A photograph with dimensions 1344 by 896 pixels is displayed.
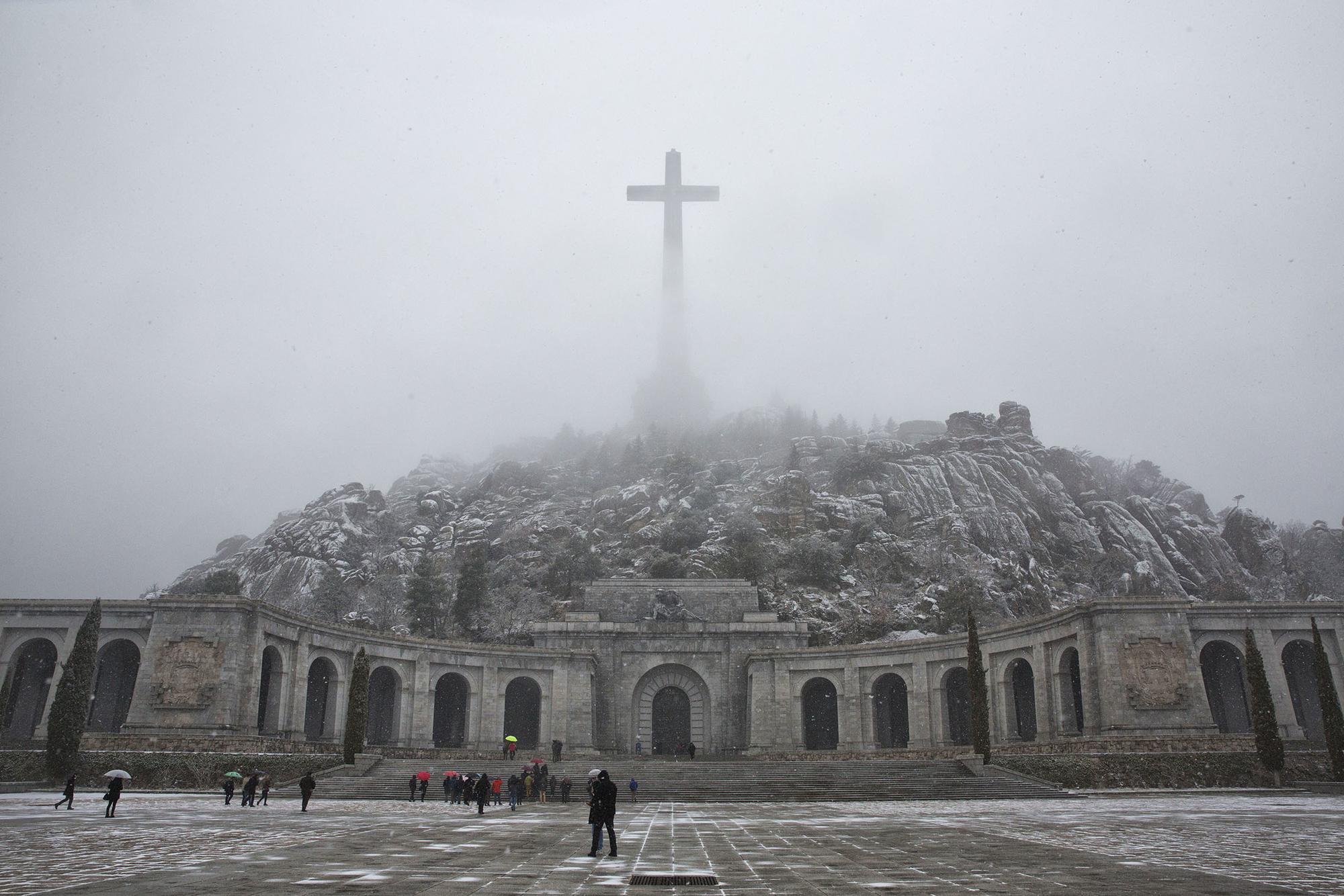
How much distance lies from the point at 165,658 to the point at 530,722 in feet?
65.4

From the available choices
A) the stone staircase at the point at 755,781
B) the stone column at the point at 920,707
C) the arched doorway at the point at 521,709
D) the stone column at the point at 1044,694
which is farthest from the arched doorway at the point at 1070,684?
the arched doorway at the point at 521,709

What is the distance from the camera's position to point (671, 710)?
4881 cm

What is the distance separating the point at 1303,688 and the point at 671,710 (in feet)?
96.3

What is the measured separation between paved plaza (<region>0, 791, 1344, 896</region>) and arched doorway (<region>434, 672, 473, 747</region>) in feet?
83.4

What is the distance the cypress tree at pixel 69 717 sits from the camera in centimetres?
2758

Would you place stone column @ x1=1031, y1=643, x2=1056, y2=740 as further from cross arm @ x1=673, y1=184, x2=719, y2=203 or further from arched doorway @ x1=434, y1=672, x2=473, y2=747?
cross arm @ x1=673, y1=184, x2=719, y2=203

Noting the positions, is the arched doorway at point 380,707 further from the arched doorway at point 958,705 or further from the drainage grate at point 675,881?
the drainage grate at point 675,881

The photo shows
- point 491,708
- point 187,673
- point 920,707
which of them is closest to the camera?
point 187,673

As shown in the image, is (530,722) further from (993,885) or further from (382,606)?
(993,885)

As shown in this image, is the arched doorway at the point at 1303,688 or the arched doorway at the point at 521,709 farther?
the arched doorway at the point at 521,709

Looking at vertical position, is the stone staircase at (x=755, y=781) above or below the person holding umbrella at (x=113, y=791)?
below

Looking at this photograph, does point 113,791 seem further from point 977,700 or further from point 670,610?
point 670,610

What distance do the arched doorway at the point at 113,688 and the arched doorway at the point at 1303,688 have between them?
50.5 meters

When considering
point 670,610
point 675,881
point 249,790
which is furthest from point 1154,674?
point 249,790
